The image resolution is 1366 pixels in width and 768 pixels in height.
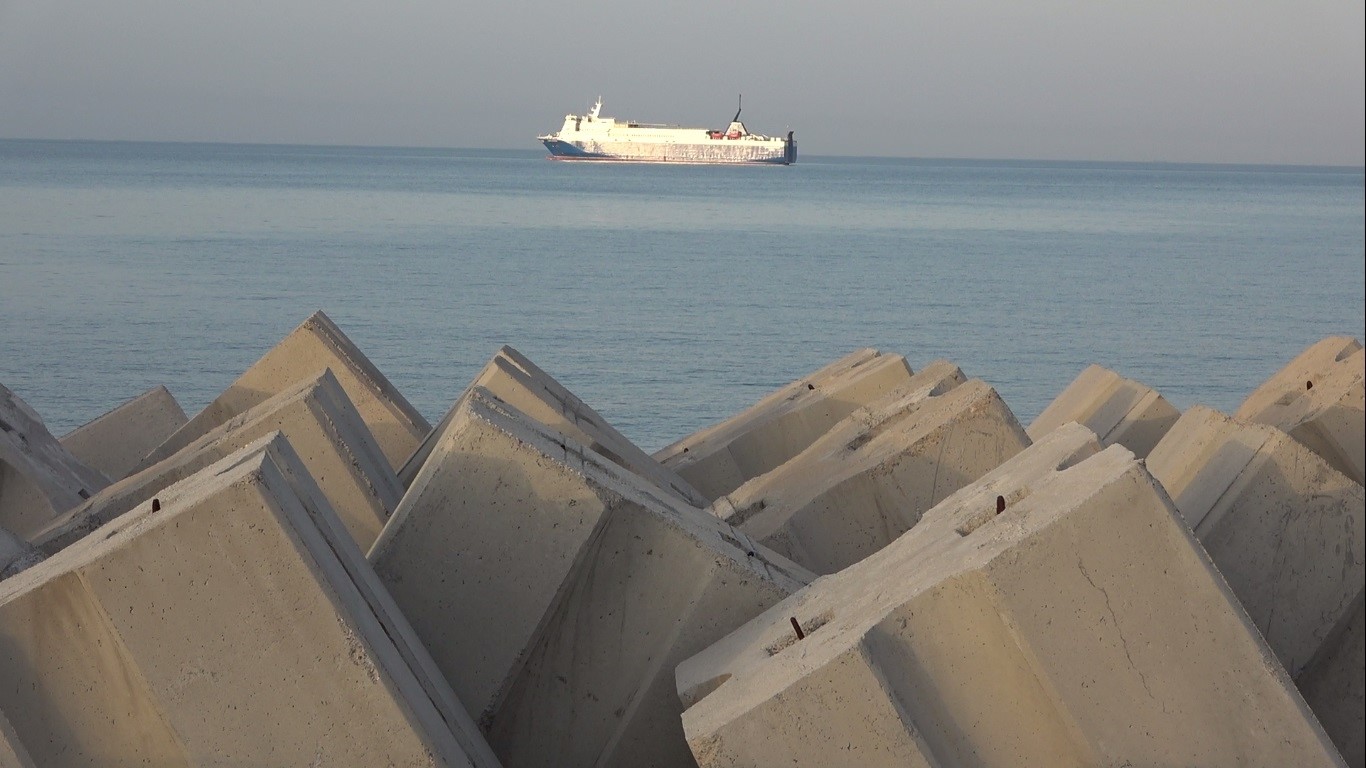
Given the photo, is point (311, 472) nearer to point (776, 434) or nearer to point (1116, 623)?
point (1116, 623)

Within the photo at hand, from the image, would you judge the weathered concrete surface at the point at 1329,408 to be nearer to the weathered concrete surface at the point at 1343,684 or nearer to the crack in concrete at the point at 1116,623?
the weathered concrete surface at the point at 1343,684

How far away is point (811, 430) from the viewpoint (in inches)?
291

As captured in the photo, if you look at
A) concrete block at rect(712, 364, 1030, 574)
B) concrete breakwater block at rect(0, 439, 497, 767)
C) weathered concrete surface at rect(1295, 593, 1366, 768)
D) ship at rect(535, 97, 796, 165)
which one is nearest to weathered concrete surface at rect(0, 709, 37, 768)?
concrete breakwater block at rect(0, 439, 497, 767)

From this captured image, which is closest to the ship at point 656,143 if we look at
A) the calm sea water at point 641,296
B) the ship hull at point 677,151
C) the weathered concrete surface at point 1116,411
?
the ship hull at point 677,151

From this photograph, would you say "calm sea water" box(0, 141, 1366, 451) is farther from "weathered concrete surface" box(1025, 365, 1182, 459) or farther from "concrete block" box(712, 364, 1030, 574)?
"concrete block" box(712, 364, 1030, 574)

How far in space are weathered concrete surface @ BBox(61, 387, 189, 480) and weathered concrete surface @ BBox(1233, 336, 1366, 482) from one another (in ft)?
16.7

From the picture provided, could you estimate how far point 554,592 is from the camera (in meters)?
3.60

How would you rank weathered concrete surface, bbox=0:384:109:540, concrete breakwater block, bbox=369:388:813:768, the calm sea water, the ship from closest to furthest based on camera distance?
concrete breakwater block, bbox=369:388:813:768, weathered concrete surface, bbox=0:384:109:540, the calm sea water, the ship

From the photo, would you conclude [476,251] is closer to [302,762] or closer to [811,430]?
[811,430]

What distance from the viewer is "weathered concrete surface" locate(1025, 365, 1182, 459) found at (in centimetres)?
690

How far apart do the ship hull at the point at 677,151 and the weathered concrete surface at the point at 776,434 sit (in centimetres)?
10279

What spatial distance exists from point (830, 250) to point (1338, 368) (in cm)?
3389

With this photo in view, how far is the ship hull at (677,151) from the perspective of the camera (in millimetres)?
109938

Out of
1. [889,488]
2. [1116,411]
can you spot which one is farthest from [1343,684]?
[1116,411]
